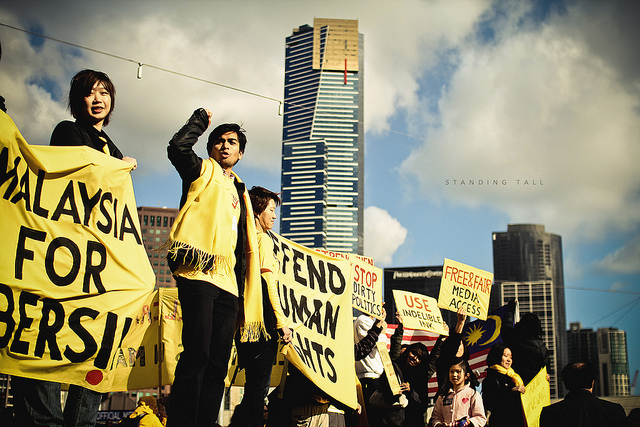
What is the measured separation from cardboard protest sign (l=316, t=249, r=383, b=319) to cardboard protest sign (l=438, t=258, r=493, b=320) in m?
1.61

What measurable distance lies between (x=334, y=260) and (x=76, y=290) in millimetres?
3319

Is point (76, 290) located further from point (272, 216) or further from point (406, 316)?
point (406, 316)

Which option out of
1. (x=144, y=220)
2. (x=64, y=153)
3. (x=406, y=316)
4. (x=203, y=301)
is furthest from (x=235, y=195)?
(x=144, y=220)

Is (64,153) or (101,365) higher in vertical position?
(64,153)

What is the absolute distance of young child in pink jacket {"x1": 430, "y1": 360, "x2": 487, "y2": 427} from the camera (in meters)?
5.54

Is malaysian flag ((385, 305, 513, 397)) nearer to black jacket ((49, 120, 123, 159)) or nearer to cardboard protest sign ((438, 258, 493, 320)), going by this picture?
cardboard protest sign ((438, 258, 493, 320))

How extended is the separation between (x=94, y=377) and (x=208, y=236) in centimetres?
100

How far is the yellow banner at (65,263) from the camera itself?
2.87m

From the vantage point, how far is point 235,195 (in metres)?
3.93

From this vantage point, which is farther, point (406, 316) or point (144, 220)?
point (144, 220)

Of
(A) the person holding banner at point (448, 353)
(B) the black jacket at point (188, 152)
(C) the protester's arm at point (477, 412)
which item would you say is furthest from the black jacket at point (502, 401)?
(B) the black jacket at point (188, 152)

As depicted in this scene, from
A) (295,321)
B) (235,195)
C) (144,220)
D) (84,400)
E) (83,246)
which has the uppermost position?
(144,220)

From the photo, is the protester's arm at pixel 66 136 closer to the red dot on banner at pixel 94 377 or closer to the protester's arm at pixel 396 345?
the red dot on banner at pixel 94 377

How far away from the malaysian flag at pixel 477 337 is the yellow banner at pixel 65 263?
24.5ft
